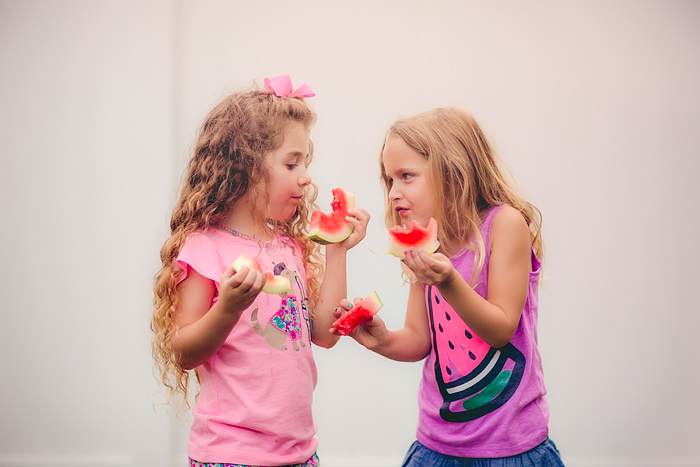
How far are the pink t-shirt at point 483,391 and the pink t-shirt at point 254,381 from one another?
0.37 metres

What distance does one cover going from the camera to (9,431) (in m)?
2.91

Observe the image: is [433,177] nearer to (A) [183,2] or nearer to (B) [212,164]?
(B) [212,164]

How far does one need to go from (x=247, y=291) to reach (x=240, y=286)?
0.9 inches

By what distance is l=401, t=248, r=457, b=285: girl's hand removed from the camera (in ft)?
4.39

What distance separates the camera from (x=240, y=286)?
1294 mm

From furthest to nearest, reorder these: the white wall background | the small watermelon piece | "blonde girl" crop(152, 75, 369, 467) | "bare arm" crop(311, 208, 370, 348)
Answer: the white wall background → "bare arm" crop(311, 208, 370, 348) → the small watermelon piece → "blonde girl" crop(152, 75, 369, 467)

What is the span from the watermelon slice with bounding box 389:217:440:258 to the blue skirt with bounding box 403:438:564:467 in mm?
570

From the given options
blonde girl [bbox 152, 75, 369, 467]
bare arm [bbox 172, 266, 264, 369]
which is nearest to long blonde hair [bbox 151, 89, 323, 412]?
blonde girl [bbox 152, 75, 369, 467]

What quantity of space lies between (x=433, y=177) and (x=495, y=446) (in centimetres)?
75

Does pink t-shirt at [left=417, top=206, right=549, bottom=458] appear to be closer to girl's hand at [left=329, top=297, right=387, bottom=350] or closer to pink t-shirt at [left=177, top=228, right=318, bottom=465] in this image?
girl's hand at [left=329, top=297, right=387, bottom=350]

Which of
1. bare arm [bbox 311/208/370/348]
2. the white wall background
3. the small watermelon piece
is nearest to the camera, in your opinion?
the small watermelon piece

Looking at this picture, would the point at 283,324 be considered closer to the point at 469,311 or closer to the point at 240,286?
the point at 240,286

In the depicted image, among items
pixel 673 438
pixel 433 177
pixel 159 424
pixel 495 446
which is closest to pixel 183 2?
pixel 433 177

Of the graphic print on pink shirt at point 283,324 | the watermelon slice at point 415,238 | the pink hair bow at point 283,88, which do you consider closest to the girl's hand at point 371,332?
the graphic print on pink shirt at point 283,324
